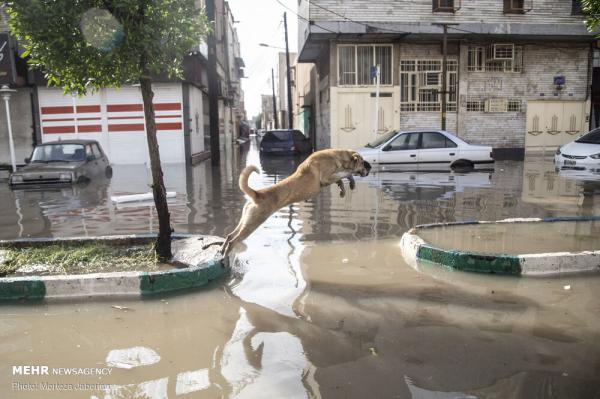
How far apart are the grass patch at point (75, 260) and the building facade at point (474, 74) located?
1716 centimetres

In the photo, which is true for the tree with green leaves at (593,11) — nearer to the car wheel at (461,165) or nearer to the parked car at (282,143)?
the car wheel at (461,165)

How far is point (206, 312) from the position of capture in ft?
14.8

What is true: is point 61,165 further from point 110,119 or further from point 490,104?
point 490,104

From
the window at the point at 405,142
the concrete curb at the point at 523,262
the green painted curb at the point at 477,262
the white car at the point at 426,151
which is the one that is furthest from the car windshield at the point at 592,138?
the green painted curb at the point at 477,262

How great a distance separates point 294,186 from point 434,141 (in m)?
11.2

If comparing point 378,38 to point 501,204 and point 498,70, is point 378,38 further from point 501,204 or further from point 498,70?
point 501,204

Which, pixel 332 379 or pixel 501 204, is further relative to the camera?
pixel 501 204

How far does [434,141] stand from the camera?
1580 cm

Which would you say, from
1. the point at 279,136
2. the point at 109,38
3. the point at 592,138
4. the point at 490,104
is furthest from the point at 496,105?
the point at 109,38

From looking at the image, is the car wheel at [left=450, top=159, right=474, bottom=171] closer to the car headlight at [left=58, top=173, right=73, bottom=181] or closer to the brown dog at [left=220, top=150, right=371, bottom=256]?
the brown dog at [left=220, top=150, right=371, bottom=256]

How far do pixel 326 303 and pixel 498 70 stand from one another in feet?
69.2

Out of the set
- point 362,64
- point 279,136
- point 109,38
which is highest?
point 362,64

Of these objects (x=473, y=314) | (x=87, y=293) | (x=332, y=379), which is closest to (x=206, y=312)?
(x=87, y=293)

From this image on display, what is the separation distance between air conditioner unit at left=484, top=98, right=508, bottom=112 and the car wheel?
778 centimetres
